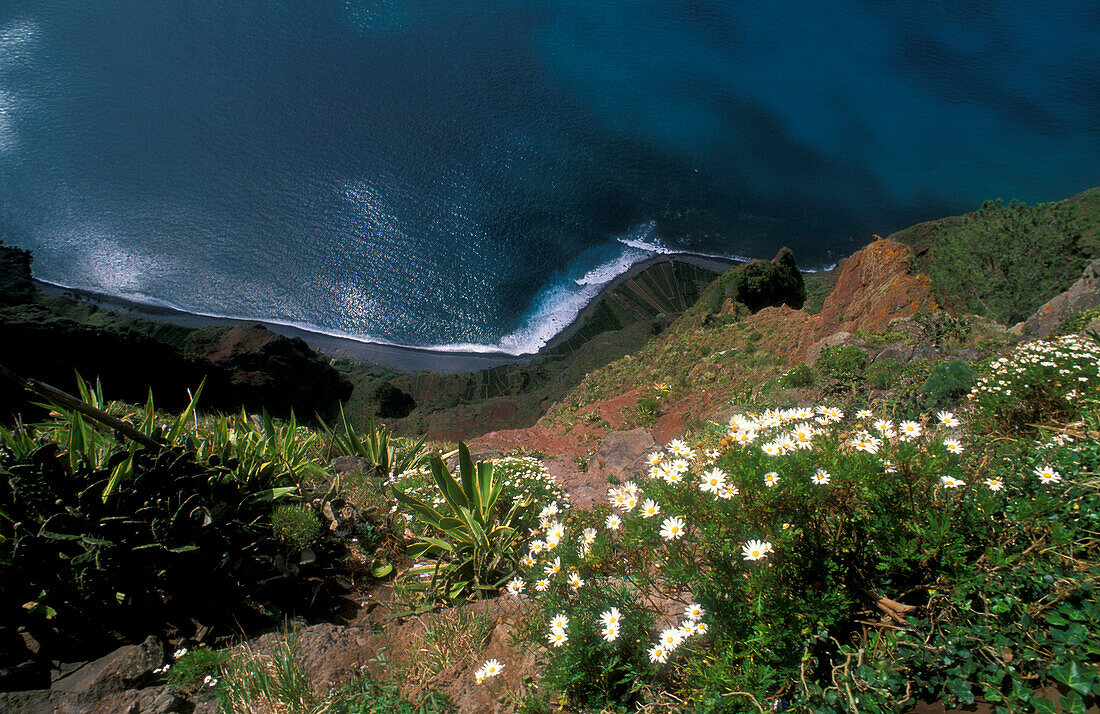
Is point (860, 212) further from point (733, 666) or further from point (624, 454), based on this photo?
point (733, 666)

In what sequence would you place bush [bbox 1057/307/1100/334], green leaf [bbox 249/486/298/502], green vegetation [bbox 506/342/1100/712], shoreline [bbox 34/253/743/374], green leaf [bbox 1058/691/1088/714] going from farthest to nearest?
shoreline [bbox 34/253/743/374], bush [bbox 1057/307/1100/334], green leaf [bbox 249/486/298/502], green vegetation [bbox 506/342/1100/712], green leaf [bbox 1058/691/1088/714]

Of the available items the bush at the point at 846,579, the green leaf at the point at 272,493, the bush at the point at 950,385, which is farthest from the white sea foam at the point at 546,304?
the bush at the point at 846,579

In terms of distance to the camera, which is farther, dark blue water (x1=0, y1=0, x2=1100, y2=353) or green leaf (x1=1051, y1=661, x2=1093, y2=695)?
dark blue water (x1=0, y1=0, x2=1100, y2=353)

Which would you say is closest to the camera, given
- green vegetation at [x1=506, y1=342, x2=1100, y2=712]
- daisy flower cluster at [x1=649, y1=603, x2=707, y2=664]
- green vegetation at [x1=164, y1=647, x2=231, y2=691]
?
green vegetation at [x1=506, y1=342, x2=1100, y2=712]

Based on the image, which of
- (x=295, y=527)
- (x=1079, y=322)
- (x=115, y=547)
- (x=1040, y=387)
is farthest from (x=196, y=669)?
(x=1079, y=322)

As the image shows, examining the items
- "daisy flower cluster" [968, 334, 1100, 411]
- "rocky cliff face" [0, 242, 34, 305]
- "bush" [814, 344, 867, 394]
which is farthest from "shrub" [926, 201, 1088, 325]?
"rocky cliff face" [0, 242, 34, 305]

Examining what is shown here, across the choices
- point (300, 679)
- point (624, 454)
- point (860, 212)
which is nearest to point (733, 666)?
point (300, 679)

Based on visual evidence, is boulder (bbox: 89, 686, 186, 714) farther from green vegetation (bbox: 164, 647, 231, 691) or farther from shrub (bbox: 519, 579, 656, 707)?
shrub (bbox: 519, 579, 656, 707)
